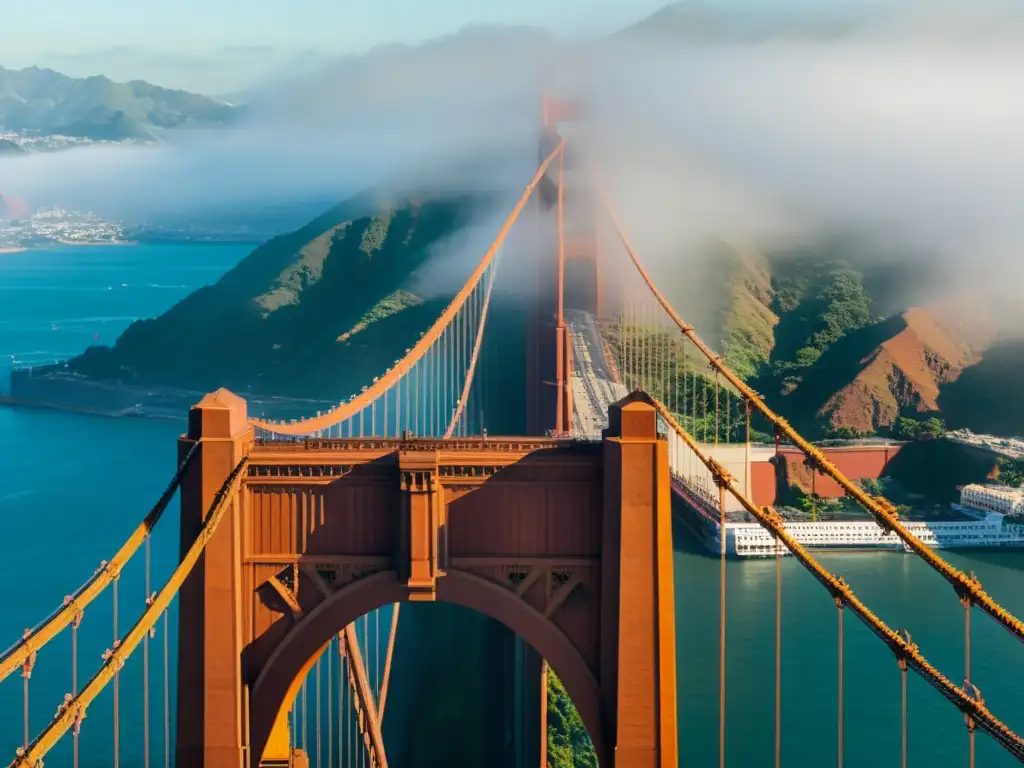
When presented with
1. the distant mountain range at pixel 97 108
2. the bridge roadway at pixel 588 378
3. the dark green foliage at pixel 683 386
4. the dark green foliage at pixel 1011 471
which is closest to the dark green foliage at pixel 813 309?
the dark green foliage at pixel 683 386

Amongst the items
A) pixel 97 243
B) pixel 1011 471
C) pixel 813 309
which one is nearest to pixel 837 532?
pixel 1011 471

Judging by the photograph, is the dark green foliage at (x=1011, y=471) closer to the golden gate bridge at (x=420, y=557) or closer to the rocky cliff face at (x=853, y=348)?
the rocky cliff face at (x=853, y=348)

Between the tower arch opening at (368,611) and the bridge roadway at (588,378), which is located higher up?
the bridge roadway at (588,378)

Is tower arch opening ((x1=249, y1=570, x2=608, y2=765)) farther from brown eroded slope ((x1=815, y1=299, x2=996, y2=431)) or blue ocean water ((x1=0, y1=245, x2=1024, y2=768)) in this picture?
brown eroded slope ((x1=815, y1=299, x2=996, y2=431))

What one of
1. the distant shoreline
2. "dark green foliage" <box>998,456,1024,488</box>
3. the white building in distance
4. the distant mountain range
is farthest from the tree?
the distant mountain range

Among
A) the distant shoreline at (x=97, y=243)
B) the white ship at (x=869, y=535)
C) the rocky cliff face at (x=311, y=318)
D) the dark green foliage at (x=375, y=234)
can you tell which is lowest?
the white ship at (x=869, y=535)

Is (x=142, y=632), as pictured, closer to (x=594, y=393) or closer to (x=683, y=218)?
(x=594, y=393)

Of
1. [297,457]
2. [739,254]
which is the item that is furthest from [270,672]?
[739,254]
